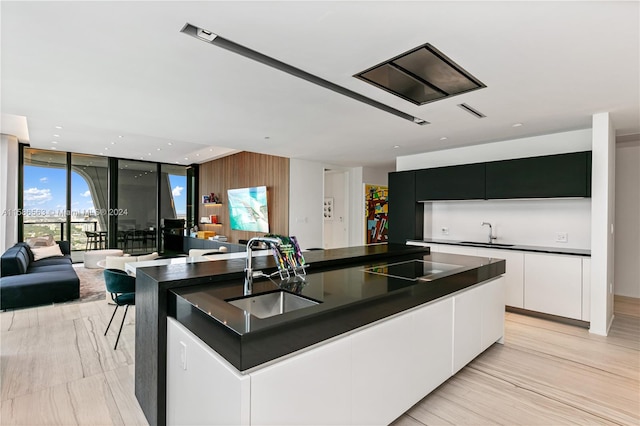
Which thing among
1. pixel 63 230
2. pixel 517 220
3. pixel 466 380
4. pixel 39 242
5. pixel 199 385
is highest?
pixel 517 220

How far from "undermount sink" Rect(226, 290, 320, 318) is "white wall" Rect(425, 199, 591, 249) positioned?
165 inches

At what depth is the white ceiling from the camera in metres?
1.72

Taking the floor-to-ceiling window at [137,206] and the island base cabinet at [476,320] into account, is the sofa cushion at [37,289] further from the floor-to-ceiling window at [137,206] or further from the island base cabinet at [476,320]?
the island base cabinet at [476,320]

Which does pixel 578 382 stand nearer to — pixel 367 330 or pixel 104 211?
pixel 367 330

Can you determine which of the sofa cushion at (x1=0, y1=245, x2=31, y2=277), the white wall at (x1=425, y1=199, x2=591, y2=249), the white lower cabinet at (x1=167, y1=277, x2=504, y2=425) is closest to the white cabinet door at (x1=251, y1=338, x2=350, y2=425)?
the white lower cabinet at (x1=167, y1=277, x2=504, y2=425)

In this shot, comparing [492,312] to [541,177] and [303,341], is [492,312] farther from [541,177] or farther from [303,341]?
[303,341]

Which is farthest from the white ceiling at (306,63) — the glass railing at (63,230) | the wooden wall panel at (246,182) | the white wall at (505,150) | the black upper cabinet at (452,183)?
the glass railing at (63,230)

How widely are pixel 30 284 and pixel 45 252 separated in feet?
8.34

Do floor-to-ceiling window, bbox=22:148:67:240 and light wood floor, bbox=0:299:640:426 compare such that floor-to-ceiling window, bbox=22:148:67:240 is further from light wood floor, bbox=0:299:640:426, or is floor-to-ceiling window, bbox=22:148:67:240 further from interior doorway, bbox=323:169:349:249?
interior doorway, bbox=323:169:349:249

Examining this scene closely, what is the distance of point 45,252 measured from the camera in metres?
6.19

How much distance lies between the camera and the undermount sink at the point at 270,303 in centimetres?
172

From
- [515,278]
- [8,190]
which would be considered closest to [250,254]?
[515,278]

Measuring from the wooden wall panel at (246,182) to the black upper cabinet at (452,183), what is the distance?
2696mm

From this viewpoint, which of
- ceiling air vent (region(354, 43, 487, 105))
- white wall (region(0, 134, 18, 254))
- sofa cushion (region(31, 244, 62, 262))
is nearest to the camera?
ceiling air vent (region(354, 43, 487, 105))
